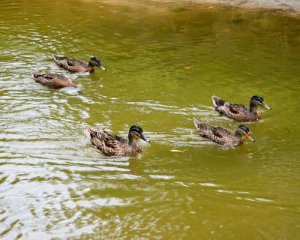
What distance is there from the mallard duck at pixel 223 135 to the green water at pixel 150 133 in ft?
0.52

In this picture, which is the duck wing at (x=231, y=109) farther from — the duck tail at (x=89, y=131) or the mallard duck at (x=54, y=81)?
the mallard duck at (x=54, y=81)

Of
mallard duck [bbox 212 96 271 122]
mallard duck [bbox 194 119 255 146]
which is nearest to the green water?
mallard duck [bbox 194 119 255 146]

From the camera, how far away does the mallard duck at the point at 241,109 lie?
12531 mm

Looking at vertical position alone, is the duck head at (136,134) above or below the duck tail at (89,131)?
above

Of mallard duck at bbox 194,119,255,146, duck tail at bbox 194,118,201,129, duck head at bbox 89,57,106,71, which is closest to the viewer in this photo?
mallard duck at bbox 194,119,255,146

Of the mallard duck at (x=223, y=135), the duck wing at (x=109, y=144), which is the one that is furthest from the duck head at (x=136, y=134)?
the mallard duck at (x=223, y=135)

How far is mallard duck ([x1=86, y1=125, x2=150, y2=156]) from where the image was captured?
35.1 feet

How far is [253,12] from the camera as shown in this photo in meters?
22.7

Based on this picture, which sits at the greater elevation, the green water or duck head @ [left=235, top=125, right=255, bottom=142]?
duck head @ [left=235, top=125, right=255, bottom=142]

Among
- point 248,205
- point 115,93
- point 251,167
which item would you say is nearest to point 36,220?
point 248,205

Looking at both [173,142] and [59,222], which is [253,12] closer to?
[173,142]

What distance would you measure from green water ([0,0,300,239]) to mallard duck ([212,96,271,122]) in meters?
0.27

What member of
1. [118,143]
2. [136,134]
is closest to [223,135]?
[136,134]

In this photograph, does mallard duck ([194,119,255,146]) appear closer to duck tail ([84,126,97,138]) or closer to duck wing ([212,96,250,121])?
duck wing ([212,96,250,121])
